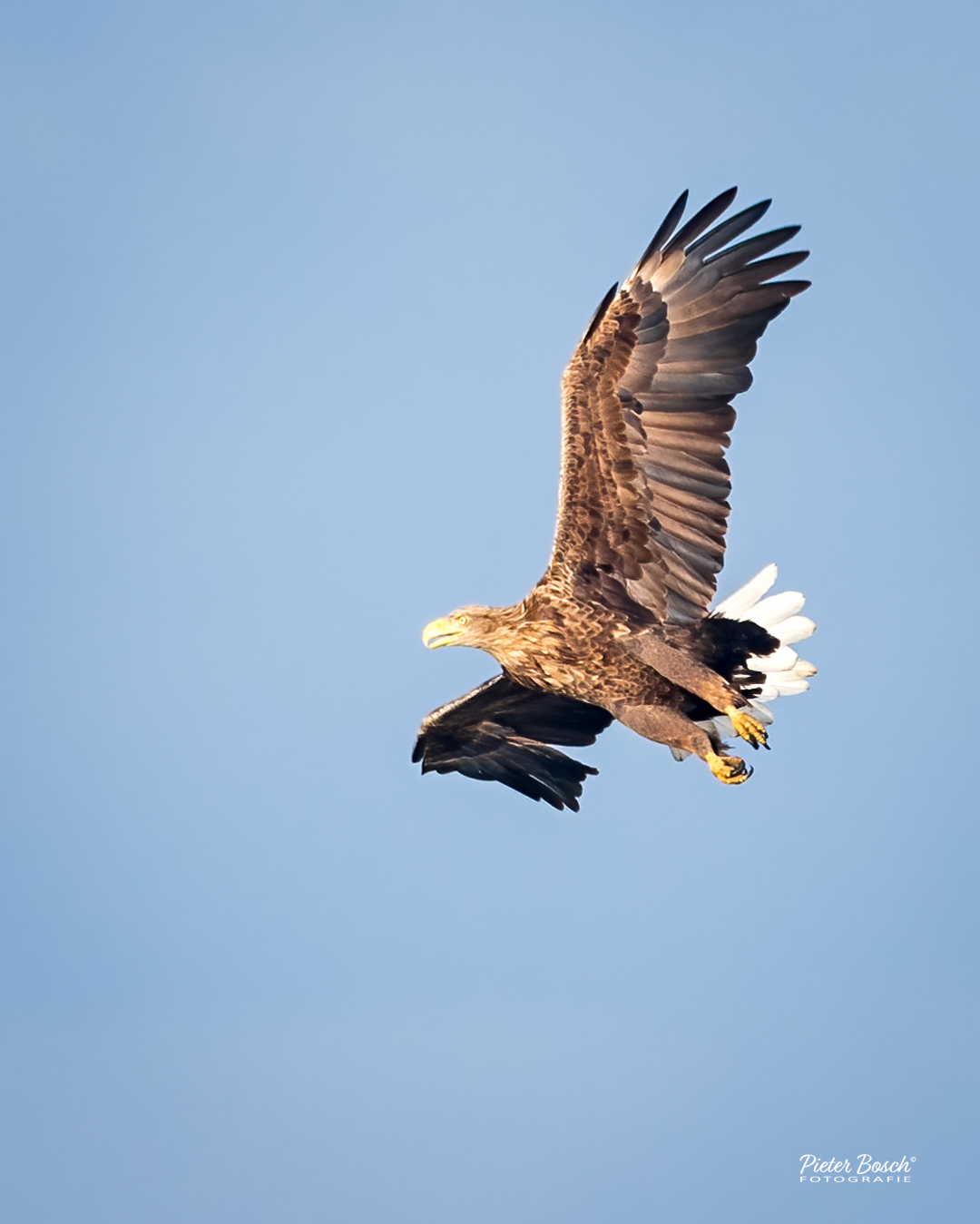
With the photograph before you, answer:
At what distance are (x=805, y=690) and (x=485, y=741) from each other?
256 cm

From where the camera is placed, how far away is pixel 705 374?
10602 mm

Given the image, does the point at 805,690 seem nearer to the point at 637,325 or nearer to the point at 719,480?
the point at 719,480

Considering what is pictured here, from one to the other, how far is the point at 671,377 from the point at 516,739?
3.54m

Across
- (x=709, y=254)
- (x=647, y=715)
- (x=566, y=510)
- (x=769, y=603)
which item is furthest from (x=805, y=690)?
(x=709, y=254)

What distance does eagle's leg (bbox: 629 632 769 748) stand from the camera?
10266mm

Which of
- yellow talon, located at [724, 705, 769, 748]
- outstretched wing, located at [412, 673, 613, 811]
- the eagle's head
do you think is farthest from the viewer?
outstretched wing, located at [412, 673, 613, 811]

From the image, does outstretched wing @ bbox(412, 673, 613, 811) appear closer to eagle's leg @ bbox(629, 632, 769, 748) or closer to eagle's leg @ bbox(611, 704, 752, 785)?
eagle's leg @ bbox(611, 704, 752, 785)

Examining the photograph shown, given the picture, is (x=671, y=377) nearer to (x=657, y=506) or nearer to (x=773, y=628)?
(x=657, y=506)

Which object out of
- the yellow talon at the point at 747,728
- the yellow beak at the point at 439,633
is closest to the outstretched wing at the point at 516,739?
the yellow beak at the point at 439,633

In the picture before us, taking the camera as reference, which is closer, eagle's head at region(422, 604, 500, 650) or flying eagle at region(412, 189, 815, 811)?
flying eagle at region(412, 189, 815, 811)

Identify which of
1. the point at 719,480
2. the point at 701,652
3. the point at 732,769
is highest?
the point at 719,480

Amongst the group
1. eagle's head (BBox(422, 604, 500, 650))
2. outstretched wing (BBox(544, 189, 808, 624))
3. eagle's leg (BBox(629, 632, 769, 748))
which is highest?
outstretched wing (BBox(544, 189, 808, 624))

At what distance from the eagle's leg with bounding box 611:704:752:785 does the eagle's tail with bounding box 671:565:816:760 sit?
71cm

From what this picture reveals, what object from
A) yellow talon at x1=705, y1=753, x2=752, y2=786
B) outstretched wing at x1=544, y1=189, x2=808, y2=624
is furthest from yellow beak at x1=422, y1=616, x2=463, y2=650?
yellow talon at x1=705, y1=753, x2=752, y2=786
